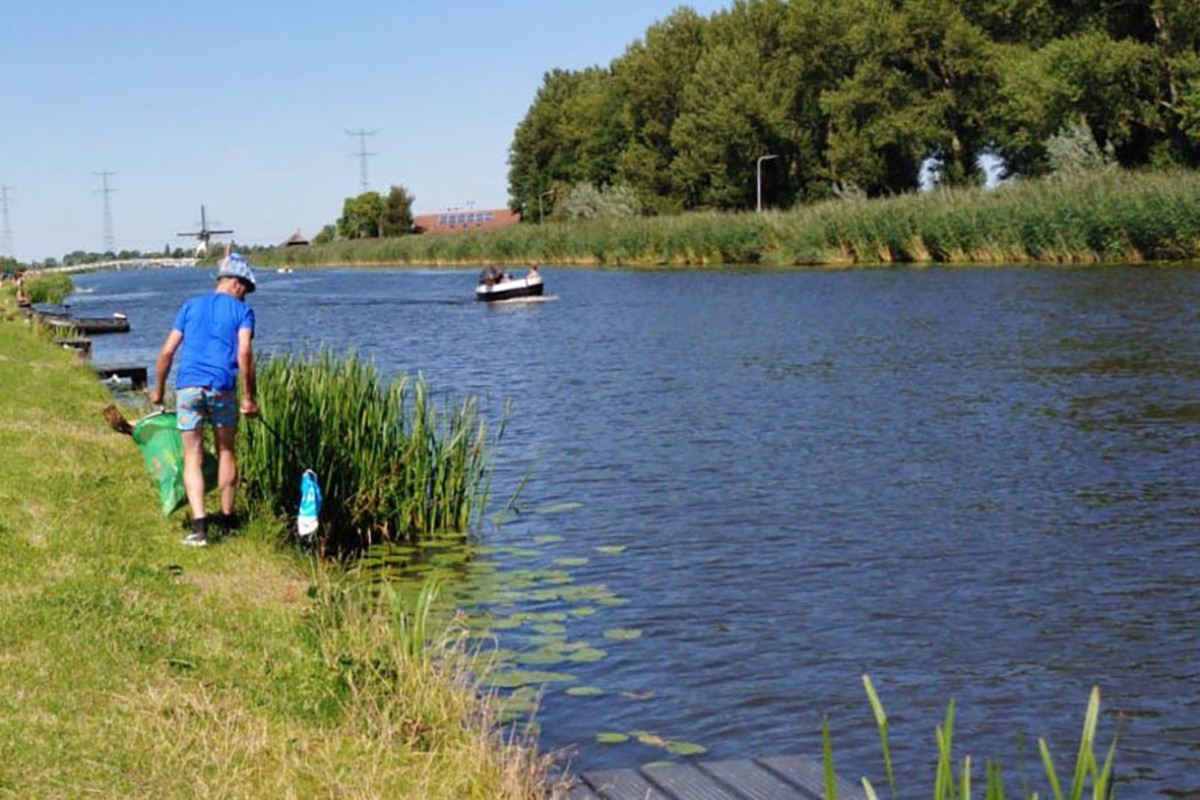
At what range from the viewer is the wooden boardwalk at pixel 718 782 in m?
6.20

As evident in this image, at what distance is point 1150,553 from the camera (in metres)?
12.2

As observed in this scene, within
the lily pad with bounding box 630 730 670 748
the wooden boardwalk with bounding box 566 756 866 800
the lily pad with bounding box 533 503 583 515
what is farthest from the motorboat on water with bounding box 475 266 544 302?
the wooden boardwalk with bounding box 566 756 866 800

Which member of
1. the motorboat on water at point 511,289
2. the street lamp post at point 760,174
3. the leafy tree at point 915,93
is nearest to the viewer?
the motorboat on water at point 511,289

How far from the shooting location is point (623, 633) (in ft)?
34.3

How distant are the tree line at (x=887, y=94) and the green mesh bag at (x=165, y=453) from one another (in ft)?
172

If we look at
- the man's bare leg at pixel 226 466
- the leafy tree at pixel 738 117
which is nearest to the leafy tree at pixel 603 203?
the leafy tree at pixel 738 117

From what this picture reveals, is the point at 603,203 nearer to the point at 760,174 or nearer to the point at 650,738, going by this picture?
the point at 760,174

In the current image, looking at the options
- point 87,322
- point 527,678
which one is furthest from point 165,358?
point 87,322

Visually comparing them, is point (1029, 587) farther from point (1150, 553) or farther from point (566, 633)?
point (566, 633)

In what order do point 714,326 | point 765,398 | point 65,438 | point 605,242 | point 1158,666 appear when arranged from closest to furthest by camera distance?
point 1158,666
point 65,438
point 765,398
point 714,326
point 605,242

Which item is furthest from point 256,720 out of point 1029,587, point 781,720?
point 1029,587

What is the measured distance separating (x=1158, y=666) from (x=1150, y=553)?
3.06m

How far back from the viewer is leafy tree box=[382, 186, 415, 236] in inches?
Answer: 7028

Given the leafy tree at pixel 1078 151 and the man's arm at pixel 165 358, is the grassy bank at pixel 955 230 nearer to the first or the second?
the leafy tree at pixel 1078 151
